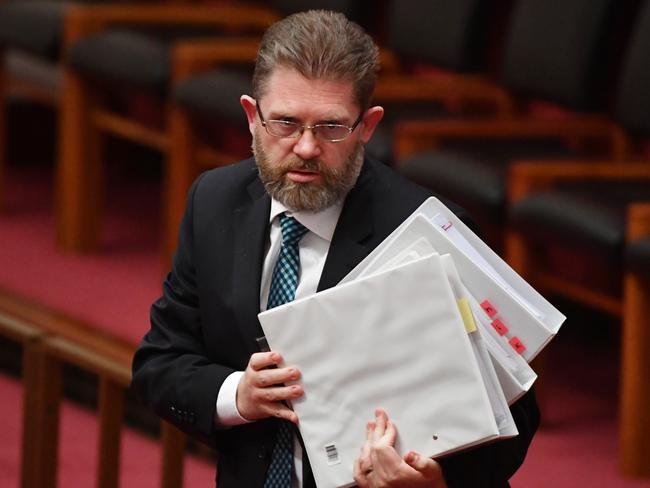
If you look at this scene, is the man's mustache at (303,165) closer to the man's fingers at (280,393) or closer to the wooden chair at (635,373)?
the man's fingers at (280,393)

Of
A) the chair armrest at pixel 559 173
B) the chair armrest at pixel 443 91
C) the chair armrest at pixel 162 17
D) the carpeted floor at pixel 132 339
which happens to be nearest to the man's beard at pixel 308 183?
the carpeted floor at pixel 132 339

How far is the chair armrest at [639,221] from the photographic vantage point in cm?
203

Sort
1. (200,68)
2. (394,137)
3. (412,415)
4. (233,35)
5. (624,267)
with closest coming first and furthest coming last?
(412,415)
(624,267)
(394,137)
(200,68)
(233,35)

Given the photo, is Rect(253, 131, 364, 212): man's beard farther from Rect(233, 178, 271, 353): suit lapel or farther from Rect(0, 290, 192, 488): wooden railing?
Rect(0, 290, 192, 488): wooden railing

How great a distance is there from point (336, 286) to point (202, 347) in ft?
0.65

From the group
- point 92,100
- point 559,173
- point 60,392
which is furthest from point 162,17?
point 60,392

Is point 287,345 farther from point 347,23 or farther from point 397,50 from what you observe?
point 397,50

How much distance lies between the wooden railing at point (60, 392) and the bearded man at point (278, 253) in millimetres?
365

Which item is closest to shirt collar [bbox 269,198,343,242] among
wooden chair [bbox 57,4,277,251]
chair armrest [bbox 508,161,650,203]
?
chair armrest [bbox 508,161,650,203]

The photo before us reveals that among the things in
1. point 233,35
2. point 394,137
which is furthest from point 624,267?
point 233,35

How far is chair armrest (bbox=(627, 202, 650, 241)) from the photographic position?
2.03 metres

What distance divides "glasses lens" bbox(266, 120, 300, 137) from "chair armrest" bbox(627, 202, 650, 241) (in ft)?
3.22

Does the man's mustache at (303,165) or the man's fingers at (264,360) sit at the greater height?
the man's mustache at (303,165)

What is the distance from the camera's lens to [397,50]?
9.59ft
